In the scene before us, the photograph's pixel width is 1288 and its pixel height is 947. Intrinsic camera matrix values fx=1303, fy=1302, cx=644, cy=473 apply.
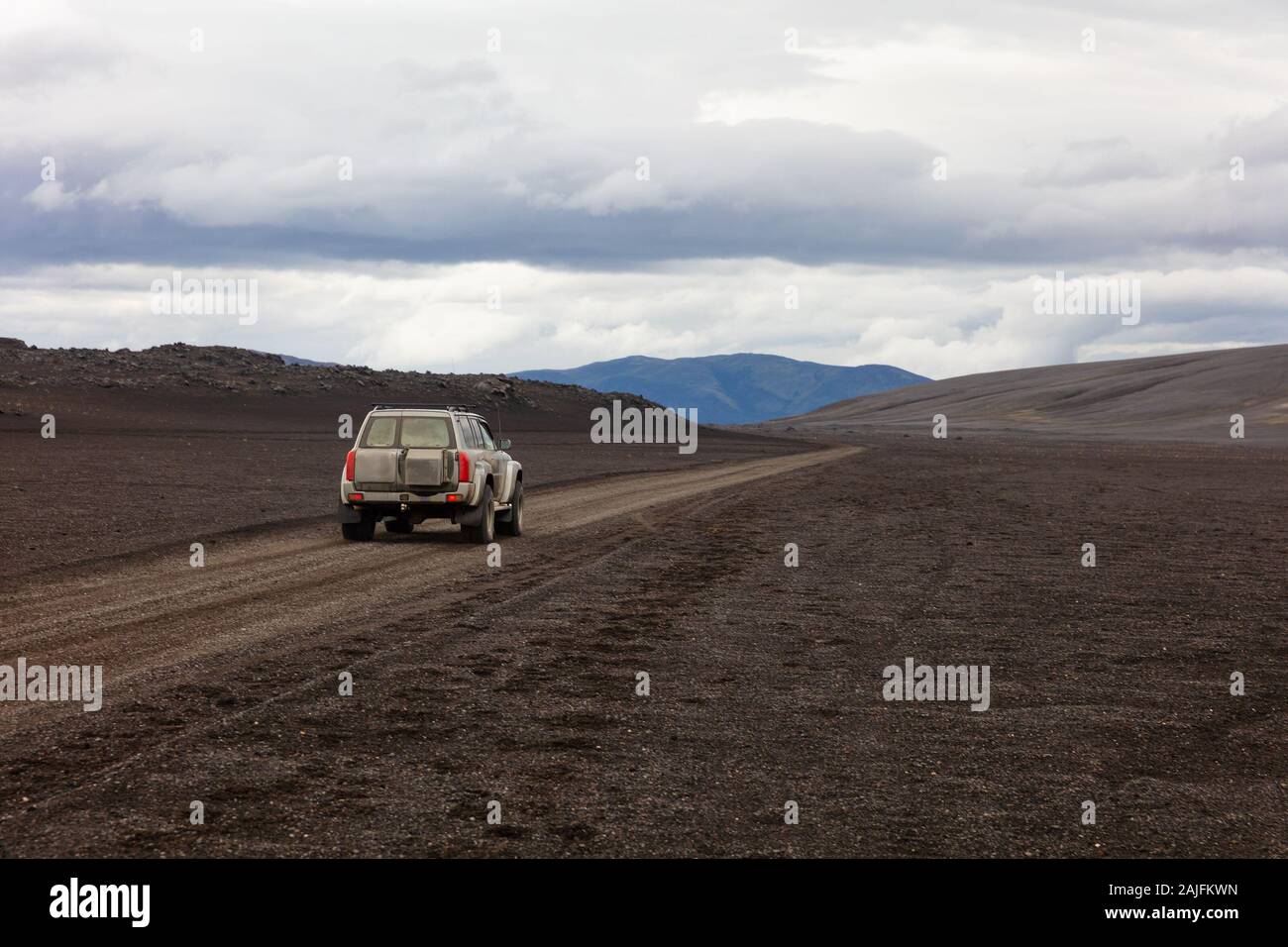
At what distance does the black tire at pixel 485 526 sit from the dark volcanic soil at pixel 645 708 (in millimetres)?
912

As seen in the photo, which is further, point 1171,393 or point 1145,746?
point 1171,393

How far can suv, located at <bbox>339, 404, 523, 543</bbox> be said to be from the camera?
20750 mm

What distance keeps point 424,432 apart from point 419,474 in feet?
3.26

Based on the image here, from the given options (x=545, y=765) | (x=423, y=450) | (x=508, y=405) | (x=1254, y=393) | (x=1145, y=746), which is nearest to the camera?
(x=545, y=765)

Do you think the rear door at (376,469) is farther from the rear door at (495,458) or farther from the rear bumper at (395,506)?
the rear door at (495,458)

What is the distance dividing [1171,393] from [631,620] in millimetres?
186510

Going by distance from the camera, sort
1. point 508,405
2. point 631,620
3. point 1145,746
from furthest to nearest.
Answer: point 508,405 < point 631,620 < point 1145,746

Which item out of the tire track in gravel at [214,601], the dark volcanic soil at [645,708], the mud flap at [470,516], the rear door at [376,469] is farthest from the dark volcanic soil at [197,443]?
the dark volcanic soil at [645,708]

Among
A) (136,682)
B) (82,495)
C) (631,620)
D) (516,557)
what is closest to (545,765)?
(136,682)

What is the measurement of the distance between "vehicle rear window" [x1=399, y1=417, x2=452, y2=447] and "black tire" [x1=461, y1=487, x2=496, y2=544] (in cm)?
114

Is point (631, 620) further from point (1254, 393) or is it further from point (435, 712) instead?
point (1254, 393)

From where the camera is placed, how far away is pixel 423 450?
20781 millimetres

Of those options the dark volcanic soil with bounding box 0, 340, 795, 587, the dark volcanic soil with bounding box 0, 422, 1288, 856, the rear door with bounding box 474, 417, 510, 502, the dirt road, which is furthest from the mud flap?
the dark volcanic soil with bounding box 0, 340, 795, 587

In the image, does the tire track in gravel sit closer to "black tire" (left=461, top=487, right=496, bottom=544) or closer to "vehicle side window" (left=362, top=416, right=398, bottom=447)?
"black tire" (left=461, top=487, right=496, bottom=544)
